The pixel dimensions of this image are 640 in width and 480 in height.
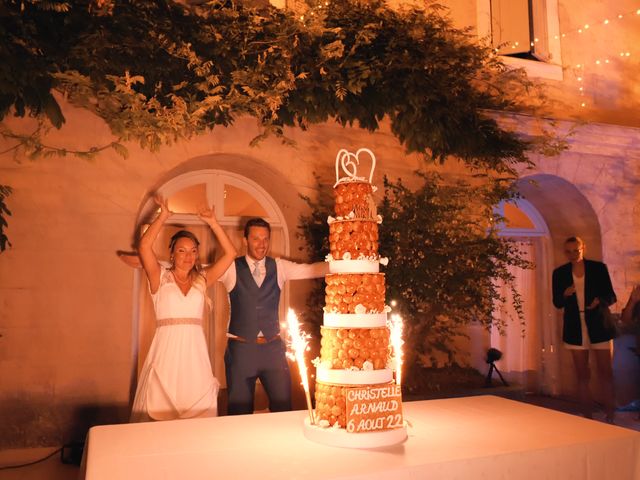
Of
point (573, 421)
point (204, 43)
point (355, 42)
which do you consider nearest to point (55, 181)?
point (204, 43)

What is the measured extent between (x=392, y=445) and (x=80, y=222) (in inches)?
151

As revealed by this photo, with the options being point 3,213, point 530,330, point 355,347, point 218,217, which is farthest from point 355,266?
point 530,330

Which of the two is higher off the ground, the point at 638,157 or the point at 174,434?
the point at 638,157

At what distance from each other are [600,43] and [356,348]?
732 centimetres

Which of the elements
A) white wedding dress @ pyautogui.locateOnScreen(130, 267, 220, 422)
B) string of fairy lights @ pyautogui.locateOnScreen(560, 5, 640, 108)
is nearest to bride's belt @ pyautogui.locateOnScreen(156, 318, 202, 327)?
white wedding dress @ pyautogui.locateOnScreen(130, 267, 220, 422)

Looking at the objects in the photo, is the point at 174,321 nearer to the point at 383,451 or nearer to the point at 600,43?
the point at 383,451

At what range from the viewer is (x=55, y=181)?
207 inches

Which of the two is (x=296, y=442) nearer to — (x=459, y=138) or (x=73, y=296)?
(x=73, y=296)

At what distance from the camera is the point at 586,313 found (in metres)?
6.43

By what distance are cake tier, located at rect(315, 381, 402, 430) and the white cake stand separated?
0.06m

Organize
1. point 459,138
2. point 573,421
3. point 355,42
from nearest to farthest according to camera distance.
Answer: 1. point 573,421
2. point 355,42
3. point 459,138

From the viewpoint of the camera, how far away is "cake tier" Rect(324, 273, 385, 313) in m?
2.91

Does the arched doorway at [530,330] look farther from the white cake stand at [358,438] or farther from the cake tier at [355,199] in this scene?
the white cake stand at [358,438]

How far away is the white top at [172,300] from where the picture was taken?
4.03 metres
